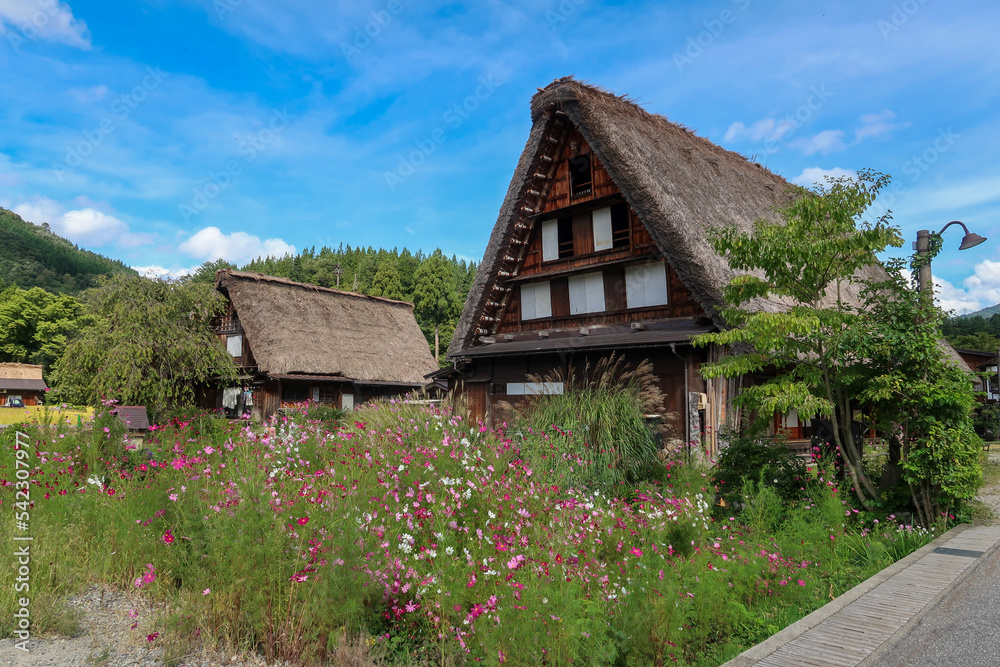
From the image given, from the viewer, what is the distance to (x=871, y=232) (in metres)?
7.35

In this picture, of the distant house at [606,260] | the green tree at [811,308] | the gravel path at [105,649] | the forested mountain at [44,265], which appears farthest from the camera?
the forested mountain at [44,265]

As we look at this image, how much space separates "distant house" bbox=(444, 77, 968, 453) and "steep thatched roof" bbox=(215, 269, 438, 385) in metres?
10.1

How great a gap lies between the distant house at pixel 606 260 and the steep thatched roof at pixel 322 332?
10.1 meters

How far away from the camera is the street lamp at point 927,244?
7.89 metres

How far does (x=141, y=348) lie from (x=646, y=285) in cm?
1751

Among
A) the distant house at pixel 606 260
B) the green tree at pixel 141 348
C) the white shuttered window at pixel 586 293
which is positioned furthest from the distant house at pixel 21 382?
the white shuttered window at pixel 586 293

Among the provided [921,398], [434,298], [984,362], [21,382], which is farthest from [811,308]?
[21,382]

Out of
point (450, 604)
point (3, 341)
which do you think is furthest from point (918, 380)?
point (3, 341)

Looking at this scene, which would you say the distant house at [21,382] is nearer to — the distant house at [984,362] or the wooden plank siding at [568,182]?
the wooden plank siding at [568,182]

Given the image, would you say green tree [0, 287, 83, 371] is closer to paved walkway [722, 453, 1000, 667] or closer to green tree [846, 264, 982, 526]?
green tree [846, 264, 982, 526]

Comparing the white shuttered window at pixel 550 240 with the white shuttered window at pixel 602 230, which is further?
the white shuttered window at pixel 550 240

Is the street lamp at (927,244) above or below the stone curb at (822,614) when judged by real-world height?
above

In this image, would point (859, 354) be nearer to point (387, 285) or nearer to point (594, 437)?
point (594, 437)

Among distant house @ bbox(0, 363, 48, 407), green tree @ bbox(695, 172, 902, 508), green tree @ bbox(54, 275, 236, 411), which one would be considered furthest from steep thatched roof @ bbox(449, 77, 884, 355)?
distant house @ bbox(0, 363, 48, 407)
